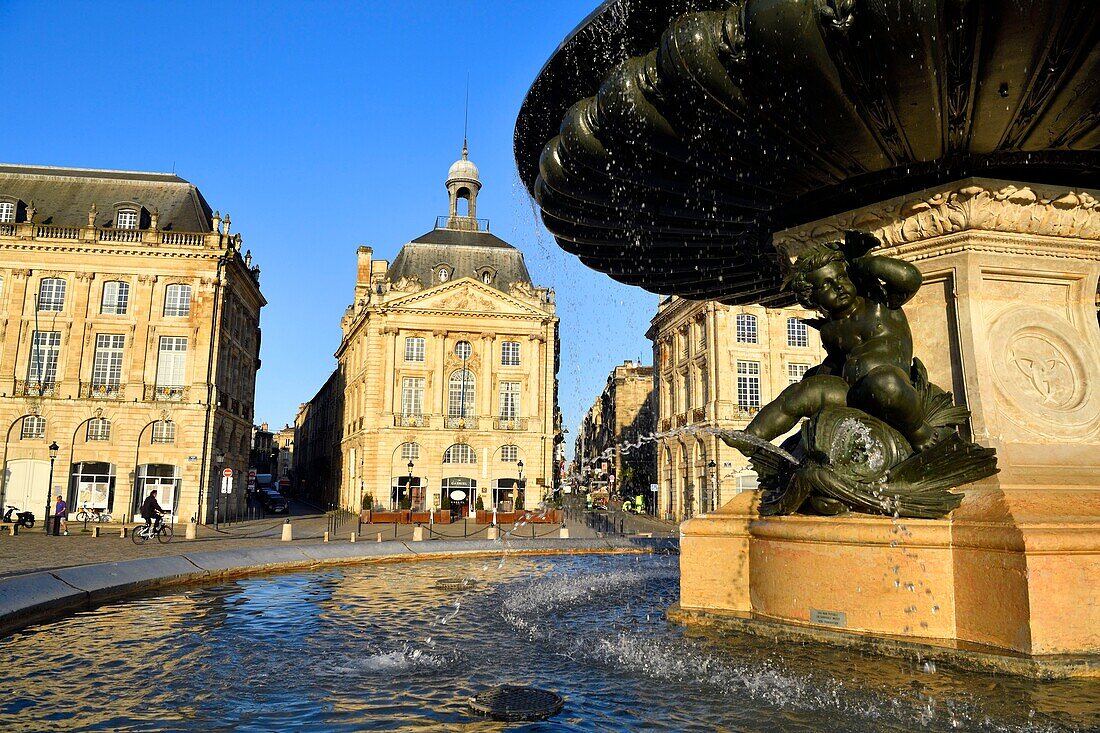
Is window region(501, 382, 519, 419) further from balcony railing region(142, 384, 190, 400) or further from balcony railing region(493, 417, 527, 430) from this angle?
balcony railing region(142, 384, 190, 400)

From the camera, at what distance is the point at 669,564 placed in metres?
13.7

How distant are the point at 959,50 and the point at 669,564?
34.4 feet

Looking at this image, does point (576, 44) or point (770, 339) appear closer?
point (576, 44)

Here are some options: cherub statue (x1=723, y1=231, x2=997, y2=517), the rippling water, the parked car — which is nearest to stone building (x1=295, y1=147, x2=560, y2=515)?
the parked car

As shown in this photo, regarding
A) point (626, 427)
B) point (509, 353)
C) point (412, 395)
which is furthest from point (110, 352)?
point (626, 427)

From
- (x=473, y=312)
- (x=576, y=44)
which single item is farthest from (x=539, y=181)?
(x=473, y=312)

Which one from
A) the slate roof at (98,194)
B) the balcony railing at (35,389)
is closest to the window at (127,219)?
the slate roof at (98,194)

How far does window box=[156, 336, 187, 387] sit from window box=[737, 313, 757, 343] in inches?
1232

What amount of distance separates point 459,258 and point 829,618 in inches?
2245

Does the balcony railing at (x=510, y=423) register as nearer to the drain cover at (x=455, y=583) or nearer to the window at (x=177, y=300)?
the window at (x=177, y=300)

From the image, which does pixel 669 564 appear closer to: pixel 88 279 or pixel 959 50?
pixel 959 50

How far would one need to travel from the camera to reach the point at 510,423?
5569 centimetres

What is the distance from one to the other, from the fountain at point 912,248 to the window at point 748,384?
36.8m

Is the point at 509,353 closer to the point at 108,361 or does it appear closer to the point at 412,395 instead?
the point at 412,395
